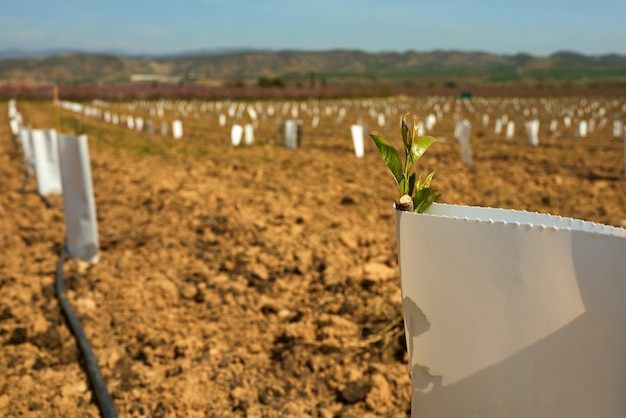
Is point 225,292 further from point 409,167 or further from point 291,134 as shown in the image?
point 291,134

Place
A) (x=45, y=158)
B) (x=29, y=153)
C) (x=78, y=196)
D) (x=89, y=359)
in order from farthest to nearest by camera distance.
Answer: (x=29, y=153)
(x=45, y=158)
(x=78, y=196)
(x=89, y=359)

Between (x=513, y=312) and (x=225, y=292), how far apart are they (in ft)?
10.9

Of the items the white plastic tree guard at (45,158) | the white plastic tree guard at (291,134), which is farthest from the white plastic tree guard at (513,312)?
the white plastic tree guard at (291,134)

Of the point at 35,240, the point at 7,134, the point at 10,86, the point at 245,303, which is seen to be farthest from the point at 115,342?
the point at 10,86

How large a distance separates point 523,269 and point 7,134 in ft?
61.4

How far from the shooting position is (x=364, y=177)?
9.64 meters

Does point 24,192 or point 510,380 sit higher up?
point 510,380

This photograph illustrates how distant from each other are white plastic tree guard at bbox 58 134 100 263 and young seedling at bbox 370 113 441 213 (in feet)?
13.0

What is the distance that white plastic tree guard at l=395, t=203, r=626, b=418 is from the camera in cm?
110

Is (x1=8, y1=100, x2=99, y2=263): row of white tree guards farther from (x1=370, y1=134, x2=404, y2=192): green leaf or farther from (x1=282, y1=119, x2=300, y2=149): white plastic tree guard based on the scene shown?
(x1=282, y1=119, x2=300, y2=149): white plastic tree guard

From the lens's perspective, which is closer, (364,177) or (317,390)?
(317,390)

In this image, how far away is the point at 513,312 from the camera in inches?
48.0

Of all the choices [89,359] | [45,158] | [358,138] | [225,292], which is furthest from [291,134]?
[89,359]

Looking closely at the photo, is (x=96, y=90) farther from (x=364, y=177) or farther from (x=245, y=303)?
(x=245, y=303)
